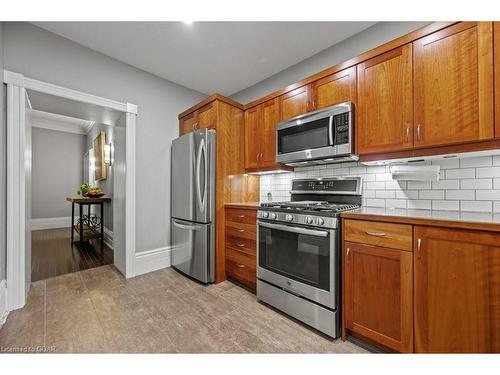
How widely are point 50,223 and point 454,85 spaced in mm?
8057

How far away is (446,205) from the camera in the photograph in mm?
1658

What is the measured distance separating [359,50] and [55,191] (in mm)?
7522

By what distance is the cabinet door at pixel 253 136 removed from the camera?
8.66 feet

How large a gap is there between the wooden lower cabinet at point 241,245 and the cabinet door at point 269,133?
661 mm

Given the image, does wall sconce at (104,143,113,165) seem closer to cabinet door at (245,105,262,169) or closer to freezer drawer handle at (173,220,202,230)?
freezer drawer handle at (173,220,202,230)

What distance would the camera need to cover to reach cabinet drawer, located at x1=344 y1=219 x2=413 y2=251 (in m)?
1.30

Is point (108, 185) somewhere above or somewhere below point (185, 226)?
above

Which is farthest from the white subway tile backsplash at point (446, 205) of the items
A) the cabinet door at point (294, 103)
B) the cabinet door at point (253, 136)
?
the cabinet door at point (253, 136)

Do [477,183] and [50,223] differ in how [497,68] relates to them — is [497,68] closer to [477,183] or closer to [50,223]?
[477,183]

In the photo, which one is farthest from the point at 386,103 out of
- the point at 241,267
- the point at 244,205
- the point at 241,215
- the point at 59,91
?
the point at 59,91

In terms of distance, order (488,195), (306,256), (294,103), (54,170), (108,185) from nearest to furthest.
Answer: (488,195) → (306,256) → (294,103) → (108,185) → (54,170)

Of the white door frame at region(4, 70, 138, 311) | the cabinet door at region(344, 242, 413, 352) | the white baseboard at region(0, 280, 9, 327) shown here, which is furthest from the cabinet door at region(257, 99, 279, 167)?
the white baseboard at region(0, 280, 9, 327)
